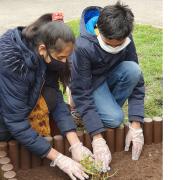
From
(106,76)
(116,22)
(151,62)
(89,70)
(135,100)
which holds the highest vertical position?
(116,22)

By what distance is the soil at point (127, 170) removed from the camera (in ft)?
7.49

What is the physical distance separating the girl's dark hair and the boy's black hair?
33cm

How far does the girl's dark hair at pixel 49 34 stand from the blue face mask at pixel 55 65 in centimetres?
8

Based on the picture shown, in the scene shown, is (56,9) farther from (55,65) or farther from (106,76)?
(55,65)

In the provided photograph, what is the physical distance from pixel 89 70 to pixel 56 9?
15.3 ft

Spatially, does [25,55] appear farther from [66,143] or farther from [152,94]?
[152,94]

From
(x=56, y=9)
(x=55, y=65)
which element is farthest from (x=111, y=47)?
(x=56, y=9)

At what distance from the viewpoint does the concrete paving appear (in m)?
6.20

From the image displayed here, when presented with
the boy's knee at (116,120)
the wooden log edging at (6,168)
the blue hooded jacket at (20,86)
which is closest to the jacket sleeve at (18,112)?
the blue hooded jacket at (20,86)

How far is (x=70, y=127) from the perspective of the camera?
2350 mm

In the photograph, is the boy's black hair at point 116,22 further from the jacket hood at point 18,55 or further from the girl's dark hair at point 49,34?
the jacket hood at point 18,55

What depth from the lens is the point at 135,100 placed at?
2625mm

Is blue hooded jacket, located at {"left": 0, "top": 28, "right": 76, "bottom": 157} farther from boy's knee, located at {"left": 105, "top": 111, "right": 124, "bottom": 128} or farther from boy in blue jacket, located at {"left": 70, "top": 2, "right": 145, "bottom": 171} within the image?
boy's knee, located at {"left": 105, "top": 111, "right": 124, "bottom": 128}
